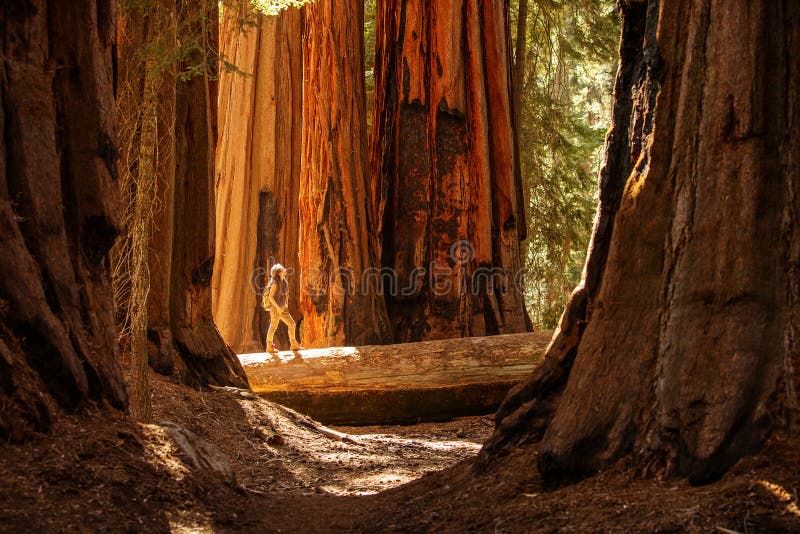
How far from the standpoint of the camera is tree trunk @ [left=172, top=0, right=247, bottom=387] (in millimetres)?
7430

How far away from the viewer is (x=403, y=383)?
9.09m

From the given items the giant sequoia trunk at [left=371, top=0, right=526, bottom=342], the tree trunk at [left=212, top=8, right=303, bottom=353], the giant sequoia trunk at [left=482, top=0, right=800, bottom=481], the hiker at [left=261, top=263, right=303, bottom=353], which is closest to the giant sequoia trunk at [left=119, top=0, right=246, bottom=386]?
the hiker at [left=261, top=263, right=303, bottom=353]

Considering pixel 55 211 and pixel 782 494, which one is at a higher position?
pixel 55 211

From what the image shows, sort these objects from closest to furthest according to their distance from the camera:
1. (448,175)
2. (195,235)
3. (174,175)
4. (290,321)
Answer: (174,175)
(195,235)
(290,321)
(448,175)

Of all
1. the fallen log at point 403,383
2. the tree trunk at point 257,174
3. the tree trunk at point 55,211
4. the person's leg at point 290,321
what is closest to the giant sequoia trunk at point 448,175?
the person's leg at point 290,321

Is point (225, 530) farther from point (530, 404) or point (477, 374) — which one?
point (477, 374)

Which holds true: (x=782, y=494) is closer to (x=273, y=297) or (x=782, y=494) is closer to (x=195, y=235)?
(x=195, y=235)

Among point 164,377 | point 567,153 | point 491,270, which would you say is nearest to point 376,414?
point 164,377

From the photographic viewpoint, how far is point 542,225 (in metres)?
16.9

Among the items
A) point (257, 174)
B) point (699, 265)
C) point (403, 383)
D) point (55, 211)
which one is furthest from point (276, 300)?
point (699, 265)

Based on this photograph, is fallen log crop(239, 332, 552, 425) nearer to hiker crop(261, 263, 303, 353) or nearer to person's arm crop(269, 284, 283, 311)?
hiker crop(261, 263, 303, 353)

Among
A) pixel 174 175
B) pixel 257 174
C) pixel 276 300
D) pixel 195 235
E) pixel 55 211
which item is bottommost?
Answer: pixel 276 300

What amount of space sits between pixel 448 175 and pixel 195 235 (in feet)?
16.7

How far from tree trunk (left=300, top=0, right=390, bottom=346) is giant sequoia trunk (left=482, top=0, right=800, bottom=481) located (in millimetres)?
7433
